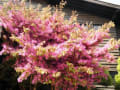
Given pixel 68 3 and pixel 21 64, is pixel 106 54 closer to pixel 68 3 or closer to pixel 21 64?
pixel 21 64

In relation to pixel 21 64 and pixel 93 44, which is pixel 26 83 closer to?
pixel 21 64

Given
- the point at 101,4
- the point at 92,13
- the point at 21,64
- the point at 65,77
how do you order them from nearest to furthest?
the point at 65,77, the point at 21,64, the point at 101,4, the point at 92,13

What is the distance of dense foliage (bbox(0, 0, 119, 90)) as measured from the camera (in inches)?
192

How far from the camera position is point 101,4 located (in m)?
8.80

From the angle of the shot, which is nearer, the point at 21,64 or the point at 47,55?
the point at 47,55

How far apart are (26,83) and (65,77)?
1.94 m

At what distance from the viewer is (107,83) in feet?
24.9

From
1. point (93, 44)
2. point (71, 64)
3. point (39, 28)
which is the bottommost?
point (71, 64)

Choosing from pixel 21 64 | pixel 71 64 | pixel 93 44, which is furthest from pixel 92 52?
pixel 21 64

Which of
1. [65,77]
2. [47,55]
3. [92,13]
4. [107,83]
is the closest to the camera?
[47,55]

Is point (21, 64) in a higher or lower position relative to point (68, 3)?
lower

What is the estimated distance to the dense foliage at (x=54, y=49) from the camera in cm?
488

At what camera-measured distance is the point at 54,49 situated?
4727 mm

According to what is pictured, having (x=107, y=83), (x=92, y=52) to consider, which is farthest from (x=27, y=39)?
(x=107, y=83)
